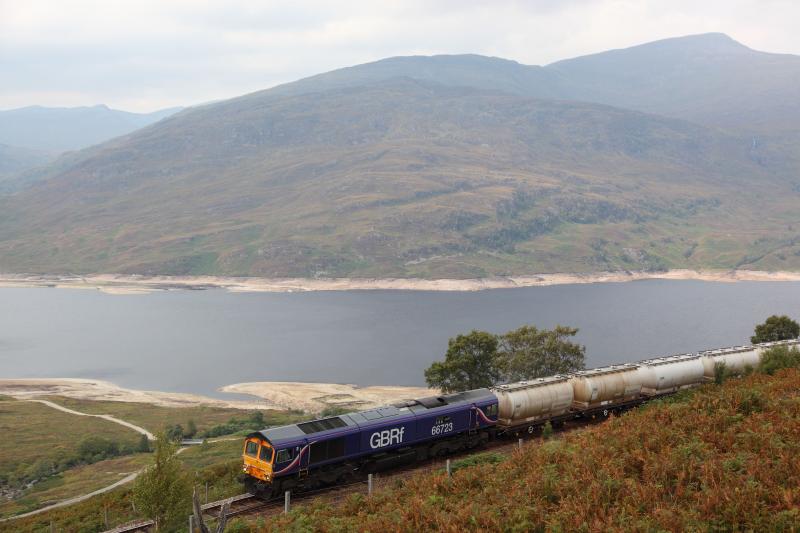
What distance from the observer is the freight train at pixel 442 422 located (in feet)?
104

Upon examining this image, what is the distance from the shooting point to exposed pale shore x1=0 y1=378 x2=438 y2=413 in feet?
351

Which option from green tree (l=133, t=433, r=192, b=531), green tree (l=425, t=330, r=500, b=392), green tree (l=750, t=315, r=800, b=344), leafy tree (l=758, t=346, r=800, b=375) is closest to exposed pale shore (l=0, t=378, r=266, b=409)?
green tree (l=425, t=330, r=500, b=392)

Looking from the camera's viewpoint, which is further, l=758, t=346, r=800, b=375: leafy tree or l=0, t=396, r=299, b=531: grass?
l=0, t=396, r=299, b=531: grass

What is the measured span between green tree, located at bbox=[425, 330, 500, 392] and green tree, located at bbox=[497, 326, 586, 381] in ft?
5.53

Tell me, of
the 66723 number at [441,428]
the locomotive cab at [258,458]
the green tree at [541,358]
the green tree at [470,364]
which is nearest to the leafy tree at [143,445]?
the green tree at [470,364]

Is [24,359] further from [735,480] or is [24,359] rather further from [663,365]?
[735,480]

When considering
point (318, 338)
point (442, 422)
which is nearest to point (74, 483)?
point (442, 422)

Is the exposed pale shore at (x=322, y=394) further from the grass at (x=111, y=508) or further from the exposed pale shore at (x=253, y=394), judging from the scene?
the grass at (x=111, y=508)

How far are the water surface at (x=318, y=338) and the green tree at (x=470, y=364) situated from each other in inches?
2036

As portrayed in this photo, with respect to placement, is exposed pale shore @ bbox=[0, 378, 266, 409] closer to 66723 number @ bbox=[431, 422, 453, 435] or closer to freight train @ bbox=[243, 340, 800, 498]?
freight train @ bbox=[243, 340, 800, 498]

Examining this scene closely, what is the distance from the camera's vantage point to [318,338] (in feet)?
531

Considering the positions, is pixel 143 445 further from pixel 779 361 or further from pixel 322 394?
pixel 779 361

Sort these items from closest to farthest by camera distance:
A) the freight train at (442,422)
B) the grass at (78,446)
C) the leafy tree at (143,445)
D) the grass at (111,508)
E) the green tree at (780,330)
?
the freight train at (442,422), the grass at (111,508), the grass at (78,446), the green tree at (780,330), the leafy tree at (143,445)

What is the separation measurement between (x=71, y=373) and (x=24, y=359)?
22555 mm
